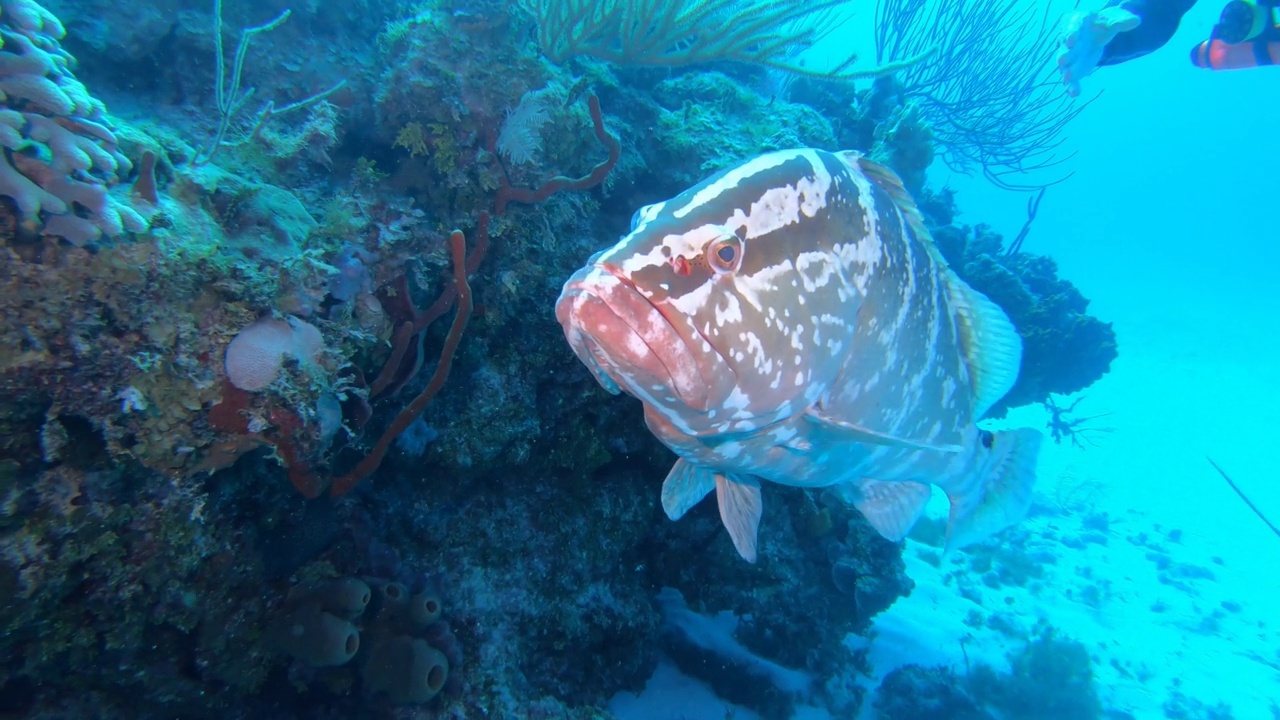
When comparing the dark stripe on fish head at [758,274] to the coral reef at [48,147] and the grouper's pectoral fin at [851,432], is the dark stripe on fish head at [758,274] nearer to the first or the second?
the grouper's pectoral fin at [851,432]

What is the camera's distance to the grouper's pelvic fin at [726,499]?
316 cm

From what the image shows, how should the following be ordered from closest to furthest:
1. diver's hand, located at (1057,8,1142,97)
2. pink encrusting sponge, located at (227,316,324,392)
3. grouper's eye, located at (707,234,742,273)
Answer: grouper's eye, located at (707,234,742,273), pink encrusting sponge, located at (227,316,324,392), diver's hand, located at (1057,8,1142,97)

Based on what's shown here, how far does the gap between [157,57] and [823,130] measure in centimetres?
694

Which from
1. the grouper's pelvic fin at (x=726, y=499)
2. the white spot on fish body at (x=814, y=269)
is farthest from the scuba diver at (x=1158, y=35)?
the grouper's pelvic fin at (x=726, y=499)

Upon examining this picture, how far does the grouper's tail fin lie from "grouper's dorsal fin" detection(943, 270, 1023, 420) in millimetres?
479

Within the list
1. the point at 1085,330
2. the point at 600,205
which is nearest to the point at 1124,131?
the point at 1085,330

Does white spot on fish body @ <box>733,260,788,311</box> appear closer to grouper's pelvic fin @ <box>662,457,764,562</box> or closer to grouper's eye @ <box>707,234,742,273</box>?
grouper's eye @ <box>707,234,742,273</box>

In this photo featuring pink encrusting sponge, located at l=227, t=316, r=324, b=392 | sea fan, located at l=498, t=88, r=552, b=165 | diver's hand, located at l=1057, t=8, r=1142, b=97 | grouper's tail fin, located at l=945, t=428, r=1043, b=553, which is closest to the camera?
pink encrusting sponge, located at l=227, t=316, r=324, b=392

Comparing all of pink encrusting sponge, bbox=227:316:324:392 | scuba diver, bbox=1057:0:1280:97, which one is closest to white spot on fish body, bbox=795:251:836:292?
pink encrusting sponge, bbox=227:316:324:392

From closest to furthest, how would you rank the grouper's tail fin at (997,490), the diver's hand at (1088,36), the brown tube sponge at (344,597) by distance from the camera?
the brown tube sponge at (344,597) < the grouper's tail fin at (997,490) < the diver's hand at (1088,36)

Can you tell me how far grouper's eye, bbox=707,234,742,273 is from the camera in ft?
6.37

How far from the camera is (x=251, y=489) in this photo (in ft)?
9.84

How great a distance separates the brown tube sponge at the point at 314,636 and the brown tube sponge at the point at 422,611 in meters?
0.39

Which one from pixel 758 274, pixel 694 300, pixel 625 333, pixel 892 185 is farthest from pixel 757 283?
pixel 892 185
